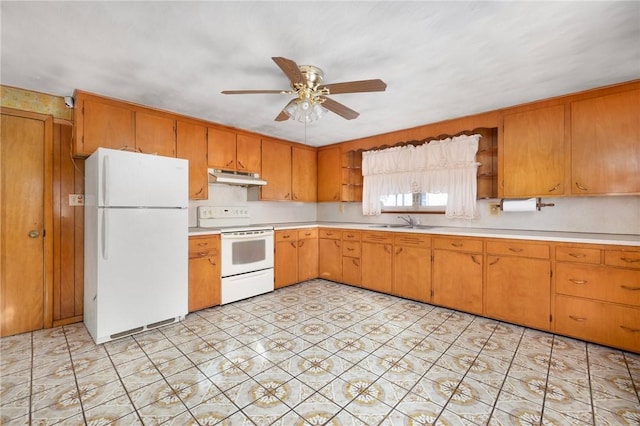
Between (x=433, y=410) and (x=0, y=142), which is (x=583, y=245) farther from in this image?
(x=0, y=142)

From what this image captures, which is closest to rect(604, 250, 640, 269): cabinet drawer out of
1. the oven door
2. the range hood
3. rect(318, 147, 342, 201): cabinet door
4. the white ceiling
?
the white ceiling

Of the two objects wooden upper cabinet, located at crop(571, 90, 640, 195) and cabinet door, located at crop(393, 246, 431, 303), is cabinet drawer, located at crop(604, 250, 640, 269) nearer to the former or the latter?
wooden upper cabinet, located at crop(571, 90, 640, 195)

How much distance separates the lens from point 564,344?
2480mm

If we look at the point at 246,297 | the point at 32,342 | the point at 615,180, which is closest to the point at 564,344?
the point at 615,180

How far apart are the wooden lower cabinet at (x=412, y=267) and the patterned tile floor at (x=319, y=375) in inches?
22.5

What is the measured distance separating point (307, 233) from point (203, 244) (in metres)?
1.68

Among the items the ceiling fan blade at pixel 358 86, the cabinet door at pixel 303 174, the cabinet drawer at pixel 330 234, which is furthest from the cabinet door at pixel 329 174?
the ceiling fan blade at pixel 358 86

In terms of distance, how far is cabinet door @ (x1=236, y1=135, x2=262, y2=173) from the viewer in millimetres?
3988

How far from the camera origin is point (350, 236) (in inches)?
168

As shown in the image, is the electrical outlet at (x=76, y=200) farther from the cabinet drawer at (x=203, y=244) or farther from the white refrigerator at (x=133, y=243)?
the cabinet drawer at (x=203, y=244)

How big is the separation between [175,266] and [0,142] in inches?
75.4

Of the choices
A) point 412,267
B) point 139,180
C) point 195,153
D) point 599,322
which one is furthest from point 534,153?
point 139,180

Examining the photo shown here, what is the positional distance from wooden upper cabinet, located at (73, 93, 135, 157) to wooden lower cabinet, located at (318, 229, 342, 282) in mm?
2820

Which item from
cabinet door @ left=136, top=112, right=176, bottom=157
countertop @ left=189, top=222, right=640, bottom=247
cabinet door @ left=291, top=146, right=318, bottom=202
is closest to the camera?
countertop @ left=189, top=222, right=640, bottom=247
